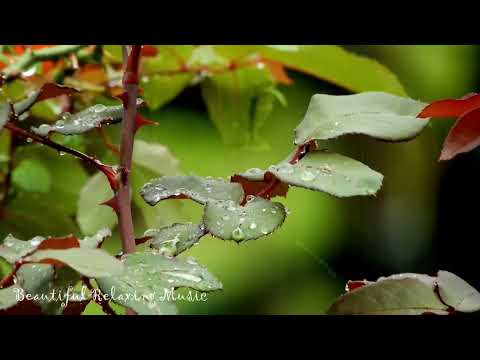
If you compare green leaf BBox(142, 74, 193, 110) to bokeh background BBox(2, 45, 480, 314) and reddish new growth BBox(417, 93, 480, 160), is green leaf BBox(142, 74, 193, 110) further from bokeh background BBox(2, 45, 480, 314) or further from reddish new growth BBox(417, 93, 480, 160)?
reddish new growth BBox(417, 93, 480, 160)

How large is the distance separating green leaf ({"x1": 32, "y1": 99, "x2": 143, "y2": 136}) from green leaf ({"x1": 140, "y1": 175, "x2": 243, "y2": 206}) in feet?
0.18

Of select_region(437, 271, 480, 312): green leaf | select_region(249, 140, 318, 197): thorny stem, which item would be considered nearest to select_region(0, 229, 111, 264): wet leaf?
select_region(249, 140, 318, 197): thorny stem

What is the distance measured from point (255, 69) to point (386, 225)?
145cm

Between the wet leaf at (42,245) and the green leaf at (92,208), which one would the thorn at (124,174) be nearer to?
the wet leaf at (42,245)

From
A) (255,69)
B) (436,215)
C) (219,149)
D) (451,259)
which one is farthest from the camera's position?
(436,215)

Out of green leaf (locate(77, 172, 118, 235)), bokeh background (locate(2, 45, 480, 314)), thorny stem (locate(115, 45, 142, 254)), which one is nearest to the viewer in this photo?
thorny stem (locate(115, 45, 142, 254))

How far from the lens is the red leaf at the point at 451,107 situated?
0.45 m

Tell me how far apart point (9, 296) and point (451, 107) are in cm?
29

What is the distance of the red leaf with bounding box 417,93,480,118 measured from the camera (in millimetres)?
451

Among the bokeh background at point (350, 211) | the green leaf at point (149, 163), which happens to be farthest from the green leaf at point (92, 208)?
the bokeh background at point (350, 211)

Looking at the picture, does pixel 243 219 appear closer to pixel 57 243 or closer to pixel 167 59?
pixel 57 243
